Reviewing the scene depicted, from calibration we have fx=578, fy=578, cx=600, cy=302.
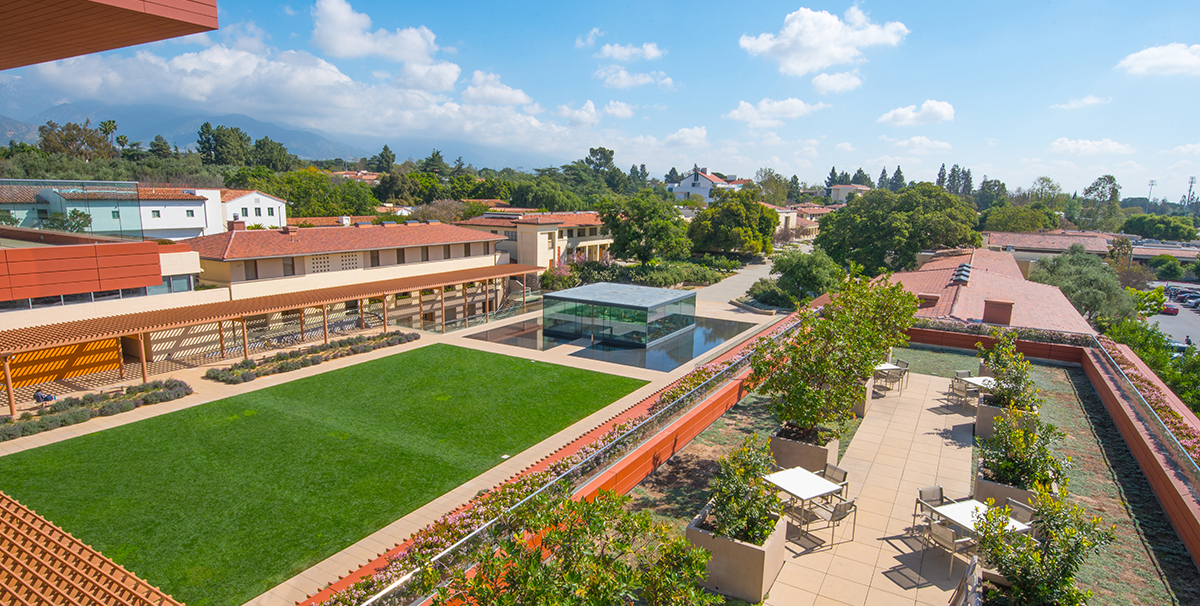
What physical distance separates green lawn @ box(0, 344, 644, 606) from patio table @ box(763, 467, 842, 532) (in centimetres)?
696

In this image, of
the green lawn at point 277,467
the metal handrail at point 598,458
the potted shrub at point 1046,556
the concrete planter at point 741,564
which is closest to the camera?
the potted shrub at point 1046,556

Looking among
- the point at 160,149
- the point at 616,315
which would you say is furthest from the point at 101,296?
the point at 160,149

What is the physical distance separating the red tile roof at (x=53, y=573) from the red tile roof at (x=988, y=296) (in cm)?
1957

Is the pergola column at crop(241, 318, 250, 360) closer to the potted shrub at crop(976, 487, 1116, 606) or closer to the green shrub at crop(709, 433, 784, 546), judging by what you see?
the green shrub at crop(709, 433, 784, 546)

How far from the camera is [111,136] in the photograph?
7319 cm

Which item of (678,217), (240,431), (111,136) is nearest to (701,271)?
(678,217)

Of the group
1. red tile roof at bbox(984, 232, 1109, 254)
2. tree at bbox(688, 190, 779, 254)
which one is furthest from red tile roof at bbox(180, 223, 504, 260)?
red tile roof at bbox(984, 232, 1109, 254)

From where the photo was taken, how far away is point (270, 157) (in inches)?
3440

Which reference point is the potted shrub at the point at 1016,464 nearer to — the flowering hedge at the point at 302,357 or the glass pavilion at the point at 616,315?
the glass pavilion at the point at 616,315

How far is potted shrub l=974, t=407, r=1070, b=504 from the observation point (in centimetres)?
784

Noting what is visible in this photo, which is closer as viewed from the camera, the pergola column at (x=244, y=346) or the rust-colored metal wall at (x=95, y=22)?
the rust-colored metal wall at (x=95, y=22)

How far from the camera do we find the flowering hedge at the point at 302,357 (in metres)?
19.0

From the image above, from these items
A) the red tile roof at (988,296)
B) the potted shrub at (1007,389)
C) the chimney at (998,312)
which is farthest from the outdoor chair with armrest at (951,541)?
the chimney at (998,312)

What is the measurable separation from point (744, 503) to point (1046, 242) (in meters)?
59.6
